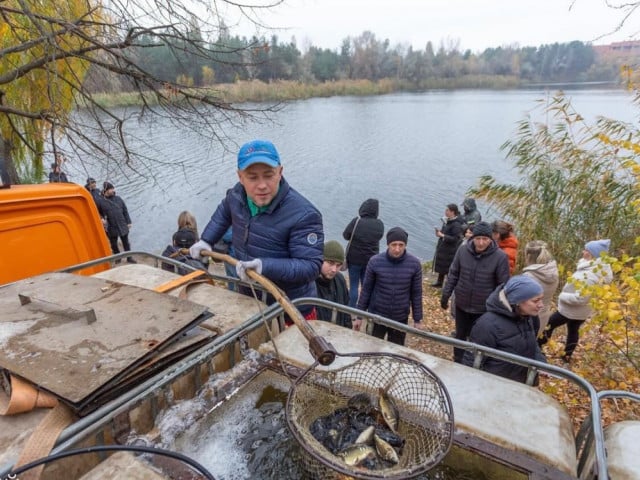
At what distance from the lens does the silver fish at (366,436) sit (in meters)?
1.75

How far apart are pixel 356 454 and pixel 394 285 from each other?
2848mm

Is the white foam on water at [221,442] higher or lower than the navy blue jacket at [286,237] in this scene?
lower

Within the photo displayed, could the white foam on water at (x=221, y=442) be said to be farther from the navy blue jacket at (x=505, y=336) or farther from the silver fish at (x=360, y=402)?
the navy blue jacket at (x=505, y=336)

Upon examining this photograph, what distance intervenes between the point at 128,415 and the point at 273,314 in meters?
0.99

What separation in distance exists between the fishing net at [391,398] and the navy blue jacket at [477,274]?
2848 millimetres

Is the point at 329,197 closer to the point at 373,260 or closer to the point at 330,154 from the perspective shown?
the point at 330,154

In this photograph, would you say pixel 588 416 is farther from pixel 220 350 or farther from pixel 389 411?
pixel 220 350

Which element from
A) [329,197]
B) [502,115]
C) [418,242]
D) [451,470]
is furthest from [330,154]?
[451,470]

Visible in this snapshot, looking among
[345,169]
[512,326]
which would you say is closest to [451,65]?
[345,169]

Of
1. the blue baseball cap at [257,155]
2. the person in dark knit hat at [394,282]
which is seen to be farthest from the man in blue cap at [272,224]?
the person in dark knit hat at [394,282]

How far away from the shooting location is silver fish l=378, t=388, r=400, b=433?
184 centimetres

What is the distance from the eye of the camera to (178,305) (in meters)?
2.32

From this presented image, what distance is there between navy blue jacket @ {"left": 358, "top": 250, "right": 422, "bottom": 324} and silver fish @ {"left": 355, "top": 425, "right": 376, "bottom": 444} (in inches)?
105

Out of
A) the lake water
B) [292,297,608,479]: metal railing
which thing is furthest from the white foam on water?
the lake water
